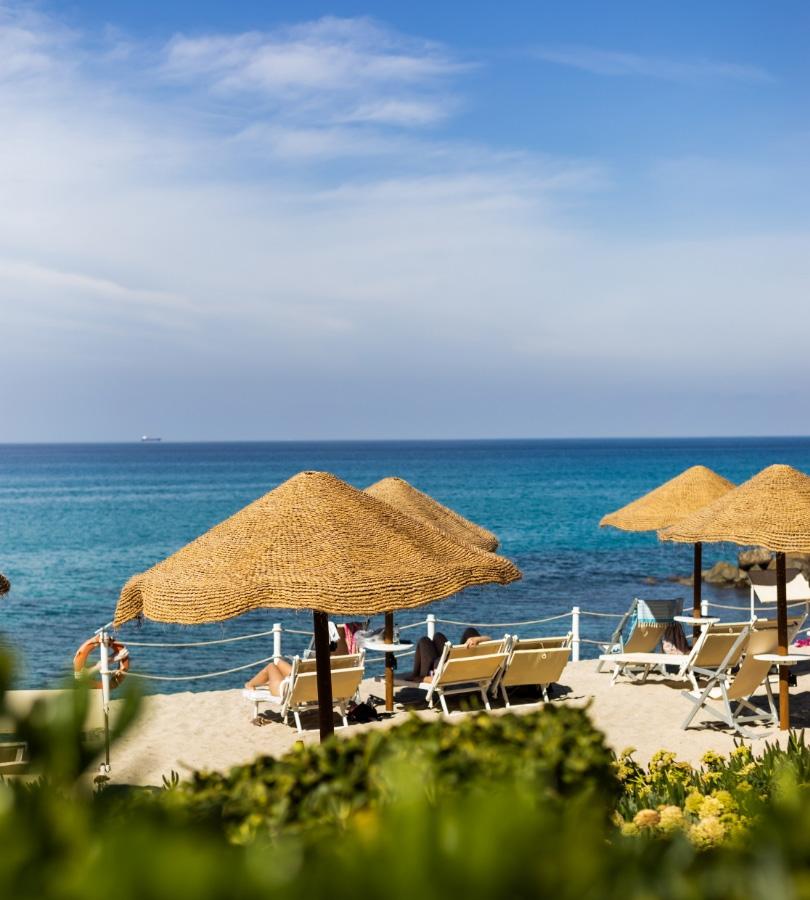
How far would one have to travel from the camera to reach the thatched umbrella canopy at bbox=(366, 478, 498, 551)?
469 inches

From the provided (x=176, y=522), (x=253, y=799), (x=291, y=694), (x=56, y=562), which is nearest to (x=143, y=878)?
(x=253, y=799)

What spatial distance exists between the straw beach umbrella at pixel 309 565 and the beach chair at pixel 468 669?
12.4ft

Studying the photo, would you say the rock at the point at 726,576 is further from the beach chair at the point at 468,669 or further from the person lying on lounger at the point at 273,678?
the person lying on lounger at the point at 273,678

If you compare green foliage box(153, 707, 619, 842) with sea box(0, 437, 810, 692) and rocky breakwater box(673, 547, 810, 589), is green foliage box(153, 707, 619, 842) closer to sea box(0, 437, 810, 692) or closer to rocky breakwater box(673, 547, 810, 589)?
sea box(0, 437, 810, 692)

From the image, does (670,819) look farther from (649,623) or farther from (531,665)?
(649,623)

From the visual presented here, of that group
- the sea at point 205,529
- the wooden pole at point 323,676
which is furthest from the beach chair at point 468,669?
the wooden pole at point 323,676

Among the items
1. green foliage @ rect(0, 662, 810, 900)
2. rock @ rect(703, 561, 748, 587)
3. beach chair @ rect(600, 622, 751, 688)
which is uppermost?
green foliage @ rect(0, 662, 810, 900)

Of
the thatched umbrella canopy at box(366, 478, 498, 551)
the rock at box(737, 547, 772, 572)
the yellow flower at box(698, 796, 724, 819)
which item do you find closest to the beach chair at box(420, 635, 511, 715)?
the thatched umbrella canopy at box(366, 478, 498, 551)

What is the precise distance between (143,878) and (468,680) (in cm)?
1025

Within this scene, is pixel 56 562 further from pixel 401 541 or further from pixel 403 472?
pixel 403 472

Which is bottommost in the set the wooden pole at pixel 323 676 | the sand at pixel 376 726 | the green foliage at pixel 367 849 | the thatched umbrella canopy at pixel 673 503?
the sand at pixel 376 726

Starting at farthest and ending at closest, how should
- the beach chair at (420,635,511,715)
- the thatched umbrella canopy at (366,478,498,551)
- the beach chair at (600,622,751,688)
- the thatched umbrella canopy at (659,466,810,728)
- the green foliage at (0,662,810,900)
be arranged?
the thatched umbrella canopy at (366,478,498,551) → the beach chair at (600,622,751,688) → the beach chair at (420,635,511,715) → the thatched umbrella canopy at (659,466,810,728) → the green foliage at (0,662,810,900)

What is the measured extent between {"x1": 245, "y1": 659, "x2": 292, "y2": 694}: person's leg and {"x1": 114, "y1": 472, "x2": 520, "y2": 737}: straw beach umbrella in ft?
11.9

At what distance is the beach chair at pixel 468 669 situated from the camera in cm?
1071
